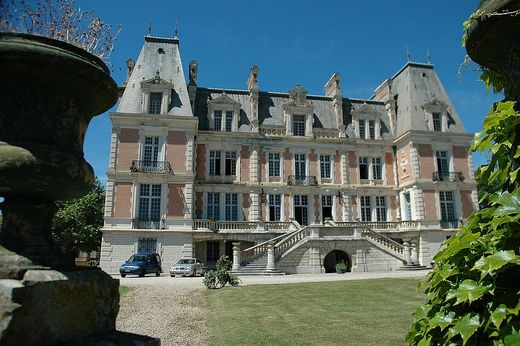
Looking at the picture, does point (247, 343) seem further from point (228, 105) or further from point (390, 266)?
point (228, 105)

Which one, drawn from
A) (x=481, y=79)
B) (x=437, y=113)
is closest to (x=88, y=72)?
(x=481, y=79)

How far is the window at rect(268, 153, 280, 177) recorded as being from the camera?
29.8m

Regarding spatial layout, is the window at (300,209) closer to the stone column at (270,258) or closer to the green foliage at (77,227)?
the stone column at (270,258)

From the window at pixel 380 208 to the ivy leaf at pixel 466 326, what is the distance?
1202 inches

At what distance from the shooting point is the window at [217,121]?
1182 inches

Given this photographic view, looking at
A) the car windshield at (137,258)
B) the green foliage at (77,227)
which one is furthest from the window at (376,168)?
the green foliage at (77,227)

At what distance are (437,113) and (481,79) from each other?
32678 millimetres

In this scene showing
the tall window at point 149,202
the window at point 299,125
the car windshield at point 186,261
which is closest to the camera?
the car windshield at point 186,261

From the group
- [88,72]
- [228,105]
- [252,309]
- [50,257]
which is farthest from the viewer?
[228,105]

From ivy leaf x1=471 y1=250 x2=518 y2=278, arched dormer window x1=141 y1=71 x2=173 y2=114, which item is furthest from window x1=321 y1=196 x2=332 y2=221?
ivy leaf x1=471 y1=250 x2=518 y2=278

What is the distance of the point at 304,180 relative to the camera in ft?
98.3

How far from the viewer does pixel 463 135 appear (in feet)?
103

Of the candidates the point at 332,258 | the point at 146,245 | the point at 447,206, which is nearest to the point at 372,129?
the point at 447,206

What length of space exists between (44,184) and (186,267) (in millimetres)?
21789
